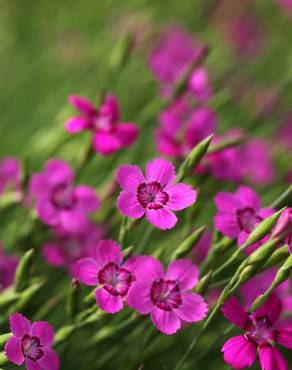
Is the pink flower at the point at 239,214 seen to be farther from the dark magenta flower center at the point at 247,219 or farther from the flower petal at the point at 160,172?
the flower petal at the point at 160,172

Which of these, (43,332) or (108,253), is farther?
(108,253)

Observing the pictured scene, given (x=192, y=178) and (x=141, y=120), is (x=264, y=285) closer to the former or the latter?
(x=192, y=178)

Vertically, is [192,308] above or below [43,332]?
below

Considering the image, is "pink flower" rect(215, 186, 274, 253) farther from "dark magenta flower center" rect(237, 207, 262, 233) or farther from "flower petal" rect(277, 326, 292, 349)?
"flower petal" rect(277, 326, 292, 349)

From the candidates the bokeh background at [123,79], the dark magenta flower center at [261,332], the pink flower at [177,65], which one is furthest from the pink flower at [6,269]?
the pink flower at [177,65]

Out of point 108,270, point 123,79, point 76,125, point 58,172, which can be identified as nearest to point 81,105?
point 76,125

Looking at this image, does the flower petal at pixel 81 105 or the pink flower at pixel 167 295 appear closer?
the pink flower at pixel 167 295

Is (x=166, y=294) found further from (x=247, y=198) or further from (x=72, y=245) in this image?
(x=72, y=245)

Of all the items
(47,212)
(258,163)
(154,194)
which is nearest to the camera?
(154,194)
